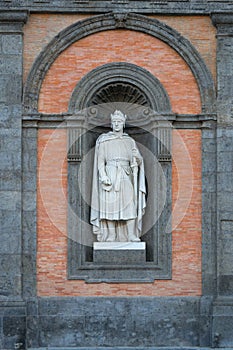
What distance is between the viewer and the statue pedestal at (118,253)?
649 inches

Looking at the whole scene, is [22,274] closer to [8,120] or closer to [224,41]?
[8,120]

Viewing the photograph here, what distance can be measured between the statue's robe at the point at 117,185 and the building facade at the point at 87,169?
0.23 m

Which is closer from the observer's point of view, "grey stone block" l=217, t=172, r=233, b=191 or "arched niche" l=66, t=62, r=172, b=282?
"grey stone block" l=217, t=172, r=233, b=191

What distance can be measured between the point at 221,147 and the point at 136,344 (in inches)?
157

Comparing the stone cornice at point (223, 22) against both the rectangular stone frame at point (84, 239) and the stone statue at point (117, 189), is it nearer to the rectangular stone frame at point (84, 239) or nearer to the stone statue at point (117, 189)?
the rectangular stone frame at point (84, 239)

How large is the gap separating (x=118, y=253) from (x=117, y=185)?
129 centimetres

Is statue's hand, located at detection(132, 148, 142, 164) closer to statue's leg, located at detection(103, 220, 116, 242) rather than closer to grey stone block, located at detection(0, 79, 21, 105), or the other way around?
statue's leg, located at detection(103, 220, 116, 242)

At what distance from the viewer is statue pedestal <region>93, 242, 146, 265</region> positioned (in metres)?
16.5

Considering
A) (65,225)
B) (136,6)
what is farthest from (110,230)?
(136,6)

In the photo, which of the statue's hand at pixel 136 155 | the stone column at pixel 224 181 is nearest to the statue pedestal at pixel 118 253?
the stone column at pixel 224 181

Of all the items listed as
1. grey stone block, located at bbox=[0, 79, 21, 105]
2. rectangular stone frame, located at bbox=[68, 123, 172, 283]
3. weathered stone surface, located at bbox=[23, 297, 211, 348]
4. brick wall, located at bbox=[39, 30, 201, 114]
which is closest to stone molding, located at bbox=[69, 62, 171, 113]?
brick wall, located at bbox=[39, 30, 201, 114]

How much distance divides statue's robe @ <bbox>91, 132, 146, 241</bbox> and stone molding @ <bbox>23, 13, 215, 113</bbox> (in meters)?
1.59

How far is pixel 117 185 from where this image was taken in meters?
16.6

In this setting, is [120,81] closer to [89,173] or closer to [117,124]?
[117,124]
